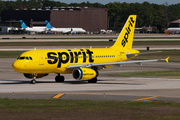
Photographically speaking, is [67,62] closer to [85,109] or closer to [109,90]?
[109,90]

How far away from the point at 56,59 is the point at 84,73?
12.8 ft

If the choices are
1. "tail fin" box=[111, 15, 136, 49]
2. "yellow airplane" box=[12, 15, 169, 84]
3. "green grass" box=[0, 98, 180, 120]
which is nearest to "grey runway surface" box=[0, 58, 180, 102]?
"yellow airplane" box=[12, 15, 169, 84]

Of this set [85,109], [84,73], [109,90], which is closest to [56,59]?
[84,73]

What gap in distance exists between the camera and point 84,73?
39.6 metres

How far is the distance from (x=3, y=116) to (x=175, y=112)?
1056 cm

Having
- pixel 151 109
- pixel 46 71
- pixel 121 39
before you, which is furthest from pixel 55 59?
pixel 151 109

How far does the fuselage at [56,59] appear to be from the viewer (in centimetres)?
3969

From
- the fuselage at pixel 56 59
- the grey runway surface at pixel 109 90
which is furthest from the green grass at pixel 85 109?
the fuselage at pixel 56 59

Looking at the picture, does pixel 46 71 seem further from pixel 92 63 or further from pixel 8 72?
pixel 8 72

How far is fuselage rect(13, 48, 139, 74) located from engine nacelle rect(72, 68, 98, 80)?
209 centimetres

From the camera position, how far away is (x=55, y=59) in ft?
135

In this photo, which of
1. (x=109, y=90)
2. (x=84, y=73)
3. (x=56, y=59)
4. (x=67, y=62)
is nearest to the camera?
(x=109, y=90)

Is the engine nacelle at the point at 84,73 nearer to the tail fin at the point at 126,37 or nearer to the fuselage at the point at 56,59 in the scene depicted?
the fuselage at the point at 56,59

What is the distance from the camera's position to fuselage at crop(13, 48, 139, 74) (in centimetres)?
3969
